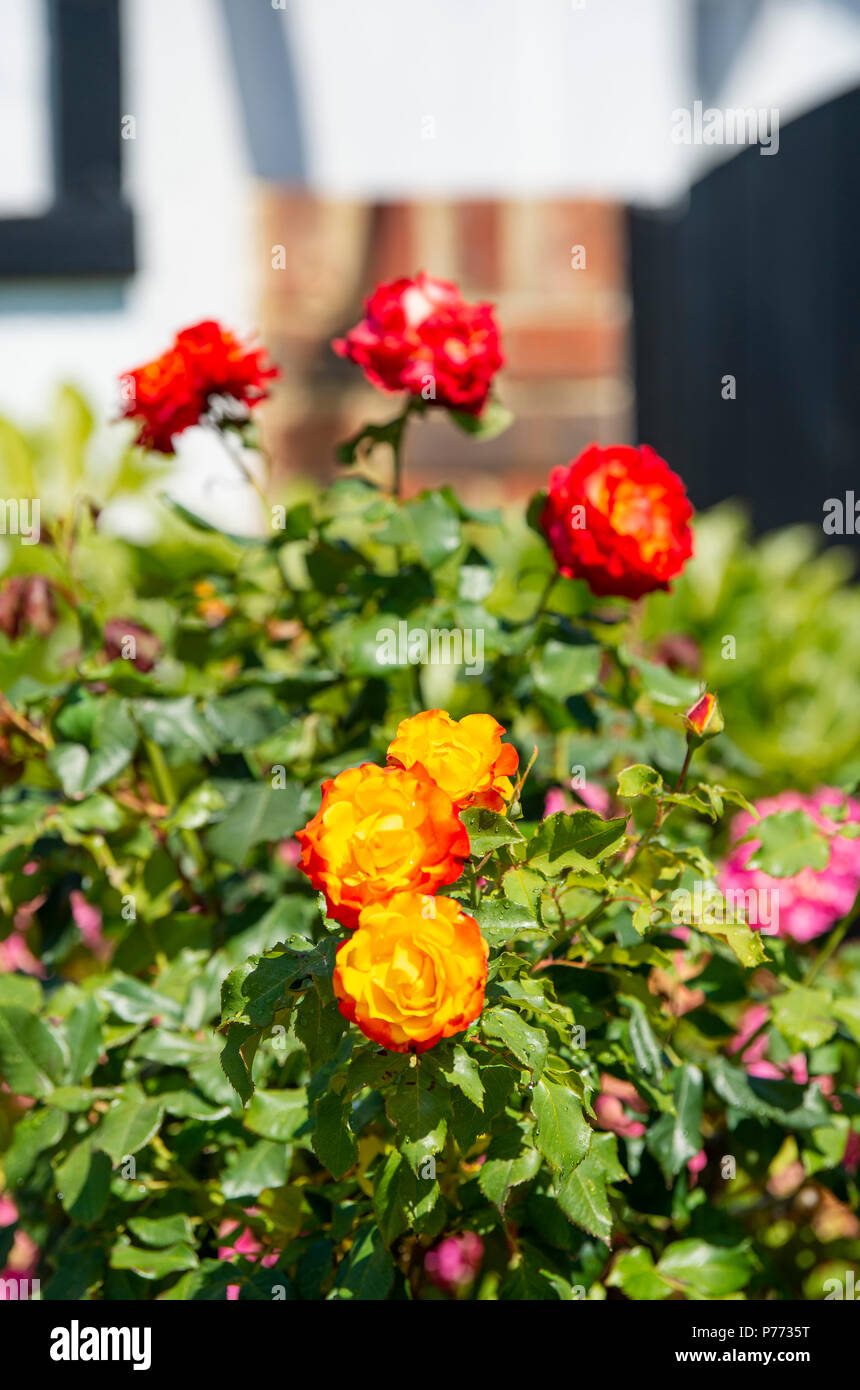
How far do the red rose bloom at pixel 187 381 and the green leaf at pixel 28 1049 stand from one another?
0.51 m

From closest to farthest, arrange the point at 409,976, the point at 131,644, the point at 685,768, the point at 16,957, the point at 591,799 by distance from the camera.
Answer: the point at 409,976 → the point at 685,768 → the point at 131,644 → the point at 591,799 → the point at 16,957

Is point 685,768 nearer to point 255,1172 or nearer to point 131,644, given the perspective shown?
point 255,1172

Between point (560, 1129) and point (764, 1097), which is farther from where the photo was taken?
point (764, 1097)

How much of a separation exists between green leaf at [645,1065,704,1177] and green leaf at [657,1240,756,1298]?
66 millimetres

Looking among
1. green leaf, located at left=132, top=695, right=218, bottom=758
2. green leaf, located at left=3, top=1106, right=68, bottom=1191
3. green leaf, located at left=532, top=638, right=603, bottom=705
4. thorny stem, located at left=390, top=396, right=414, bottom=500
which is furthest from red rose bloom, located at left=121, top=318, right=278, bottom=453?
green leaf, located at left=3, top=1106, right=68, bottom=1191

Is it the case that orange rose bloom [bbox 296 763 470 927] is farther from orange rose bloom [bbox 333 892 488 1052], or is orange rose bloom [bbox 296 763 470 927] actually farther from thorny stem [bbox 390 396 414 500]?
thorny stem [bbox 390 396 414 500]

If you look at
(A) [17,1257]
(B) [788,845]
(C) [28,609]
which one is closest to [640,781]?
(B) [788,845]

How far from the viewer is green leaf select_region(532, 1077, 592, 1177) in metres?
0.73

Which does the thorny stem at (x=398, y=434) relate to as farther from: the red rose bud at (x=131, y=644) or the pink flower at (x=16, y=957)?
the pink flower at (x=16, y=957)

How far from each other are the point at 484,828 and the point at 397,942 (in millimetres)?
110

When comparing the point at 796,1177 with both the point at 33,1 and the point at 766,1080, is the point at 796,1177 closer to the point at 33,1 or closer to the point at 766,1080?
the point at 766,1080

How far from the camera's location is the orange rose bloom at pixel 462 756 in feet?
2.37

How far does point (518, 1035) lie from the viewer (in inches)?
28.1

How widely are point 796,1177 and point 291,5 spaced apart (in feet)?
11.4
